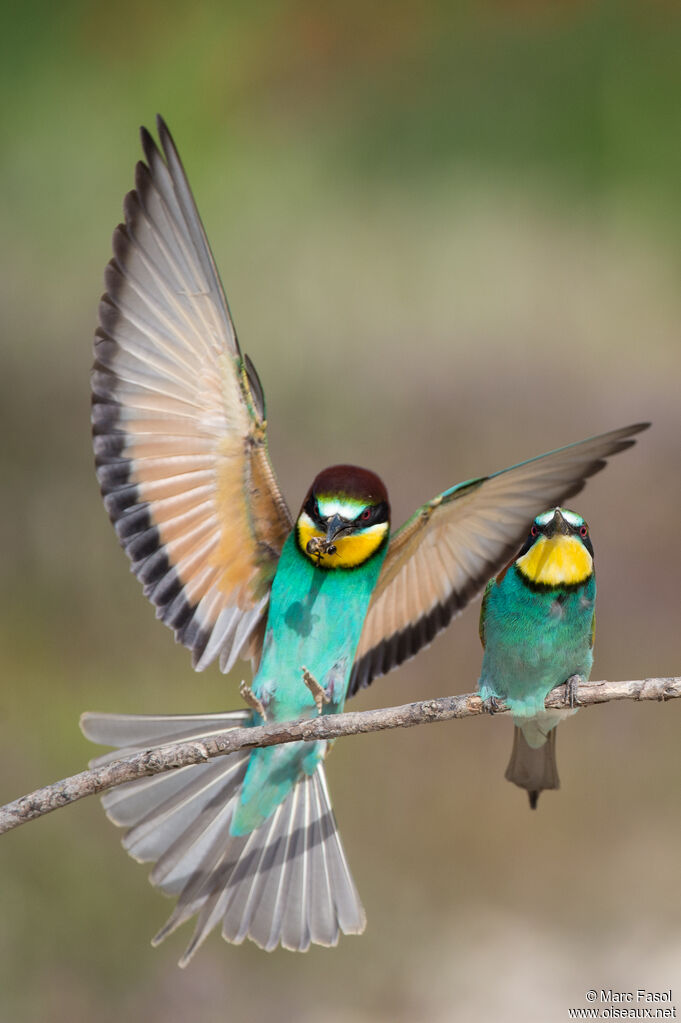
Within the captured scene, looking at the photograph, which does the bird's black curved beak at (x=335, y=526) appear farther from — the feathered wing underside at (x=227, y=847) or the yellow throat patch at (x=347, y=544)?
the feathered wing underside at (x=227, y=847)

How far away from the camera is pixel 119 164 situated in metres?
2.19

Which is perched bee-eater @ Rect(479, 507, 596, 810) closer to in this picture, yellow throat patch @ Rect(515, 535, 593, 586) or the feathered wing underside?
yellow throat patch @ Rect(515, 535, 593, 586)

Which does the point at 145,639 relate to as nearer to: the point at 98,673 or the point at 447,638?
the point at 98,673

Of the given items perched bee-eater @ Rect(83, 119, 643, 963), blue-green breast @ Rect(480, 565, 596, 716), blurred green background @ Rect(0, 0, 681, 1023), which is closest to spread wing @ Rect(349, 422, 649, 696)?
perched bee-eater @ Rect(83, 119, 643, 963)

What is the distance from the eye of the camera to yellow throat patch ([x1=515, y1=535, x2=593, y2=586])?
31.9 inches

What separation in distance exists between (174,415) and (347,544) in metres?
0.18

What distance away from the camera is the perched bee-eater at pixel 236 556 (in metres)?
0.90

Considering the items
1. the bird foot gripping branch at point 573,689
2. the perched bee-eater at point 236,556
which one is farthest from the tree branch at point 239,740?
the perched bee-eater at point 236,556

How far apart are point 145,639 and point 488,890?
0.67m

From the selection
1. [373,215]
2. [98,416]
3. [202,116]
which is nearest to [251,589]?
[98,416]

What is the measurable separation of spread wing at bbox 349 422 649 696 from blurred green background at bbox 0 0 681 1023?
0.67 meters

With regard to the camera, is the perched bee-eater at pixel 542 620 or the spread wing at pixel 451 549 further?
the spread wing at pixel 451 549

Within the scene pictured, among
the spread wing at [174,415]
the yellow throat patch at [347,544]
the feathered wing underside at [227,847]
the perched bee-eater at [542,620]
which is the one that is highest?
the spread wing at [174,415]

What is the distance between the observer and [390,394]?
6.56 ft
